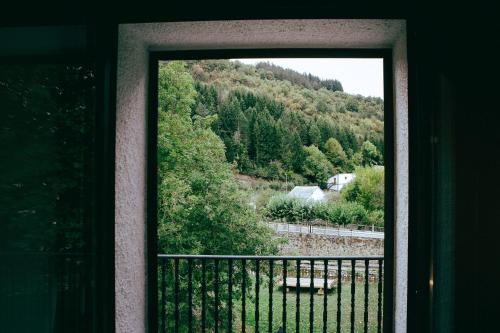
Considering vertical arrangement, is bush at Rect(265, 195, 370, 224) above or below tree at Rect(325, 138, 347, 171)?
below

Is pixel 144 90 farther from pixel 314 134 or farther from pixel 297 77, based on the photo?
pixel 314 134

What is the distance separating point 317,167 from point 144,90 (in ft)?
8.26

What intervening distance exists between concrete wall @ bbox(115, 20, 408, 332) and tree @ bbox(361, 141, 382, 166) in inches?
90.3

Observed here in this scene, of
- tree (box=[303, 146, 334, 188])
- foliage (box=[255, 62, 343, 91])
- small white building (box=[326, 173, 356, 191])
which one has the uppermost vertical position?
foliage (box=[255, 62, 343, 91])

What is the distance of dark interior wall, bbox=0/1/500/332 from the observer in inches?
58.8

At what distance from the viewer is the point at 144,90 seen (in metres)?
2.36

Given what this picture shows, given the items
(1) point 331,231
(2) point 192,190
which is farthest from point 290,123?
(2) point 192,190

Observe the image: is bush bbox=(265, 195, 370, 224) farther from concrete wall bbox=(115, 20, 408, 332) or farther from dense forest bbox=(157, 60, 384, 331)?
concrete wall bbox=(115, 20, 408, 332)

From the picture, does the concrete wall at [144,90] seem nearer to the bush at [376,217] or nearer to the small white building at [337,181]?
the bush at [376,217]

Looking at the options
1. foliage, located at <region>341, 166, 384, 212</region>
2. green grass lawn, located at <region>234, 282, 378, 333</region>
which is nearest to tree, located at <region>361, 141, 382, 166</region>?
foliage, located at <region>341, 166, 384, 212</region>
